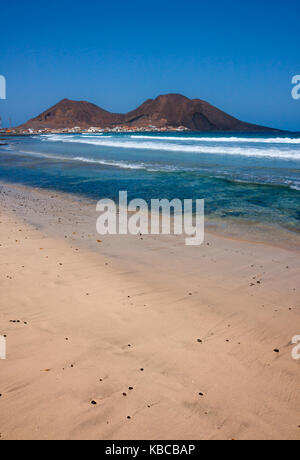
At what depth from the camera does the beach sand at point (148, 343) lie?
2775 millimetres

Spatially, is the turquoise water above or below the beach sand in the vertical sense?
above

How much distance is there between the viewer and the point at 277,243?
7.47m

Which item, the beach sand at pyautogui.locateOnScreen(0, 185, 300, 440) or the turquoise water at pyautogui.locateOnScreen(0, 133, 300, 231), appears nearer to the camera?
the beach sand at pyautogui.locateOnScreen(0, 185, 300, 440)

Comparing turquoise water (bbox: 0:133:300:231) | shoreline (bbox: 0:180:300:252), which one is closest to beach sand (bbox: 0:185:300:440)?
Answer: shoreline (bbox: 0:180:300:252)

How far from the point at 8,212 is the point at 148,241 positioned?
16.7 feet

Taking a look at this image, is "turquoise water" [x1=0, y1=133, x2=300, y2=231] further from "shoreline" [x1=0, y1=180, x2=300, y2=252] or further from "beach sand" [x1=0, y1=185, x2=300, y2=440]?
"beach sand" [x1=0, y1=185, x2=300, y2=440]

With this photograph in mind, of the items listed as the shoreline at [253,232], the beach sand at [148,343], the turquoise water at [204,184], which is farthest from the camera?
the turquoise water at [204,184]

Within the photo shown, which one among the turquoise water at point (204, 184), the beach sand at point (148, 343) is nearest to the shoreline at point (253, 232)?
the turquoise water at point (204, 184)

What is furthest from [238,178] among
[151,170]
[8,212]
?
[8,212]

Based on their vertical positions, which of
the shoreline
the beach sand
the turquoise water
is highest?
the turquoise water

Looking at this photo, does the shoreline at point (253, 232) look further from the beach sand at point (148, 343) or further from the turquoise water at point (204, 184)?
the beach sand at point (148, 343)

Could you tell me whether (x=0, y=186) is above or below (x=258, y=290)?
above

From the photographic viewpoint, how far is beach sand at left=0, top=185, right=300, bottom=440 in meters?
2.78

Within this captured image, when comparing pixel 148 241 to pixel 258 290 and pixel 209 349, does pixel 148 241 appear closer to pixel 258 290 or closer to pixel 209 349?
pixel 258 290
